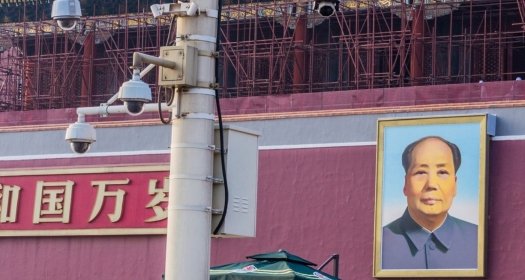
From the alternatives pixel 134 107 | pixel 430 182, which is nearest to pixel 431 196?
pixel 430 182

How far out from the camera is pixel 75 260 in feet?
77.3

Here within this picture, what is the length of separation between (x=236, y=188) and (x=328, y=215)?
12870 millimetres

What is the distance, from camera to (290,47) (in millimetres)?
25953

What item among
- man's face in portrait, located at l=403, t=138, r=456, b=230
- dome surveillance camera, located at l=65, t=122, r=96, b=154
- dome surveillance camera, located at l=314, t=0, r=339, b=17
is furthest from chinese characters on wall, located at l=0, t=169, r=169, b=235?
dome surveillance camera, located at l=314, t=0, r=339, b=17

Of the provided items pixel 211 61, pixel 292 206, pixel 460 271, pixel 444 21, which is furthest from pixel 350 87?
pixel 211 61

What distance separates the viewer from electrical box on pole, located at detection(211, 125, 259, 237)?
838cm

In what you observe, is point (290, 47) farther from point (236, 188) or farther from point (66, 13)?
point (236, 188)

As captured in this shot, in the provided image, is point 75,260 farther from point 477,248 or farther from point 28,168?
point 477,248

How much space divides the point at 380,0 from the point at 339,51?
62.4 inches

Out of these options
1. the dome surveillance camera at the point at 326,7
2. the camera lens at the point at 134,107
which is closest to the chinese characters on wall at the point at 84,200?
the camera lens at the point at 134,107

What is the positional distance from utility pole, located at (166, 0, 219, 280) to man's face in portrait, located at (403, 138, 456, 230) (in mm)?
12183

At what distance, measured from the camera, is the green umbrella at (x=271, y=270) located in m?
13.5

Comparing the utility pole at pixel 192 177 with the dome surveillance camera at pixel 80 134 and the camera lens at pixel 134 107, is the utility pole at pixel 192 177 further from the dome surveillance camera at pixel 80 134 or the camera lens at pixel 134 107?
the dome surveillance camera at pixel 80 134

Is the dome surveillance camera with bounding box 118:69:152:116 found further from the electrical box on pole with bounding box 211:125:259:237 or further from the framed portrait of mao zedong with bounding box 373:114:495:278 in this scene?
the framed portrait of mao zedong with bounding box 373:114:495:278
